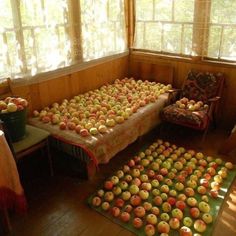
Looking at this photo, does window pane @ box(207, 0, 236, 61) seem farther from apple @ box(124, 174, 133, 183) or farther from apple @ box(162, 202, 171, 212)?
apple @ box(162, 202, 171, 212)

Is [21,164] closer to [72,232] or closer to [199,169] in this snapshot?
[72,232]

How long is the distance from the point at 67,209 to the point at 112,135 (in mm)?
803

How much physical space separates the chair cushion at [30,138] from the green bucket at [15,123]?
2.2 inches

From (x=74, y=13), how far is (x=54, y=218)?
7.52 feet

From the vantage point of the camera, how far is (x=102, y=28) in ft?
12.0

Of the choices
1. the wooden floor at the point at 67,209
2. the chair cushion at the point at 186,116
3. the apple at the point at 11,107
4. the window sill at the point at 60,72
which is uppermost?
the window sill at the point at 60,72

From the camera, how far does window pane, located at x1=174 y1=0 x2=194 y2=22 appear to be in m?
3.48

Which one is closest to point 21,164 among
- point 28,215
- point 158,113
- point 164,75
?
point 28,215

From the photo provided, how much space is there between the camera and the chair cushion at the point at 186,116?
10.1 ft

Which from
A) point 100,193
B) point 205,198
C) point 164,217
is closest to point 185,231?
point 164,217

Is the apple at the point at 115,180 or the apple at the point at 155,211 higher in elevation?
the apple at the point at 115,180

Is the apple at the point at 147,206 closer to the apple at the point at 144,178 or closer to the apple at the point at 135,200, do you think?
the apple at the point at 135,200

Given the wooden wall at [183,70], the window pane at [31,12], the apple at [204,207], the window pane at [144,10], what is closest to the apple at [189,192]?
the apple at [204,207]

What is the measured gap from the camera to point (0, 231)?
1.96 m
